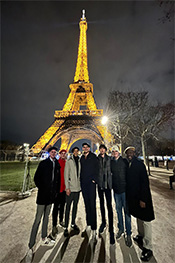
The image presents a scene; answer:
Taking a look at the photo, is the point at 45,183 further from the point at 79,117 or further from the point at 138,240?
the point at 79,117

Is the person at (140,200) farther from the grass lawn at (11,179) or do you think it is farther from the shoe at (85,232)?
the grass lawn at (11,179)

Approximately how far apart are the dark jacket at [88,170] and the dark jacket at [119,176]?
1.37ft

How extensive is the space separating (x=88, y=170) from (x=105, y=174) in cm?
41

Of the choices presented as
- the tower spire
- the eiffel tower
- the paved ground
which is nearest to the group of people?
the paved ground

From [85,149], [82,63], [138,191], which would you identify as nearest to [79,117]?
[82,63]

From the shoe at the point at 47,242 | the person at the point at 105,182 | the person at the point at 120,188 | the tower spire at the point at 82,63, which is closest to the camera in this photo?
A: the shoe at the point at 47,242

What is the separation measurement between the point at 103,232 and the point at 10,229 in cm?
222

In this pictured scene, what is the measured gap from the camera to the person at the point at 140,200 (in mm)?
2188

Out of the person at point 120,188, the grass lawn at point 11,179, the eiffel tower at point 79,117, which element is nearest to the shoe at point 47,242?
the person at point 120,188

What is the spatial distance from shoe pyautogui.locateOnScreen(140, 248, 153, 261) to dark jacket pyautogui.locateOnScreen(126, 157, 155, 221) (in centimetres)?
47

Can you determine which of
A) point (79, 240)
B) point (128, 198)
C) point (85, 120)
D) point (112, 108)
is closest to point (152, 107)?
point (112, 108)

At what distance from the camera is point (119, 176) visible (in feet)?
8.75

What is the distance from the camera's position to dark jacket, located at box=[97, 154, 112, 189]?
9.05 feet

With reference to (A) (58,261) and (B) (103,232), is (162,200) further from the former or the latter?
(A) (58,261)
